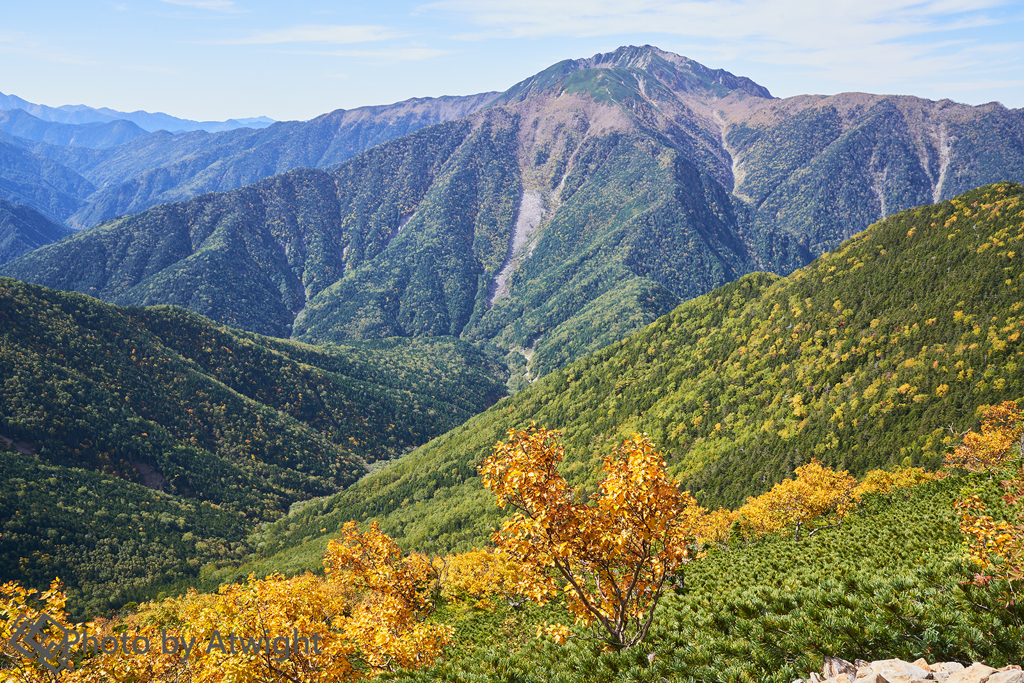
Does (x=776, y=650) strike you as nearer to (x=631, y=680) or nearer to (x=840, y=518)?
(x=631, y=680)

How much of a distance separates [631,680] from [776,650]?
262 inches

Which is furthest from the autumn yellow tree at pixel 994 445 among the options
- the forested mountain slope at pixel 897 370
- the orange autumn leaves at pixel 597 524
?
the orange autumn leaves at pixel 597 524

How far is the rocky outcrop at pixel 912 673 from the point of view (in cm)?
1679

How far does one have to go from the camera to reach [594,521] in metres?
26.2

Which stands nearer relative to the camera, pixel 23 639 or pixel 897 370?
pixel 23 639

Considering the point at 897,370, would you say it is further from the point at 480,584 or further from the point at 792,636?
the point at 792,636

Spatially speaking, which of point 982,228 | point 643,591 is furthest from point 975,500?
point 982,228

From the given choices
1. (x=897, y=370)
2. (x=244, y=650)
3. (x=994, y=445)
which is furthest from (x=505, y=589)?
(x=897, y=370)

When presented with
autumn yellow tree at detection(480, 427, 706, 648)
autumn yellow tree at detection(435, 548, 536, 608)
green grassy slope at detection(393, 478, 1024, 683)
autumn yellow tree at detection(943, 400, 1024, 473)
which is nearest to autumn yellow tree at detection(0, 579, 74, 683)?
green grassy slope at detection(393, 478, 1024, 683)

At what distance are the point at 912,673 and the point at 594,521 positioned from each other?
12.9 meters

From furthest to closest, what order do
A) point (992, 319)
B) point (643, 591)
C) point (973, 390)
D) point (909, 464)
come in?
point (992, 319) < point (973, 390) < point (909, 464) < point (643, 591)

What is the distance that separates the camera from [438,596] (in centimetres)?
7425

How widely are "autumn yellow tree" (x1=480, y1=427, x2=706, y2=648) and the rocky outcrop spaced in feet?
22.4

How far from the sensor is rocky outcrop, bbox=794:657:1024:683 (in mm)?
16786
